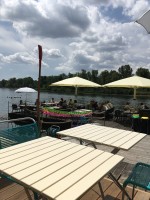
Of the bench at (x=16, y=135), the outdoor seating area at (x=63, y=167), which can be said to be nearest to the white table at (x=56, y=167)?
the outdoor seating area at (x=63, y=167)

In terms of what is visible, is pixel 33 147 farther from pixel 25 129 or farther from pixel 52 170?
pixel 25 129

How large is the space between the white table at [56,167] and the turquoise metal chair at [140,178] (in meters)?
0.50

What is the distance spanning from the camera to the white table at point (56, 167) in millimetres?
1956

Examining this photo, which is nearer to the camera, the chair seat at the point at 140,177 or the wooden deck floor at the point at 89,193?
the chair seat at the point at 140,177

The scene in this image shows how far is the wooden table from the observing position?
3508mm

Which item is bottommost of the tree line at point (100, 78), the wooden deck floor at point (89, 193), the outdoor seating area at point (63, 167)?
the wooden deck floor at point (89, 193)

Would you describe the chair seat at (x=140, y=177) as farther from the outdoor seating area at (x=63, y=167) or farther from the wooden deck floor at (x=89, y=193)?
the wooden deck floor at (x=89, y=193)

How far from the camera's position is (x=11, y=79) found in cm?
12275

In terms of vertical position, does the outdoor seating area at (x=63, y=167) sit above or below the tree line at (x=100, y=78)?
below

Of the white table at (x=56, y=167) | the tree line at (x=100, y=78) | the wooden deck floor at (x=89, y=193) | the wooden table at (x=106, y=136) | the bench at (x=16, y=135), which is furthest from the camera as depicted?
the tree line at (x=100, y=78)

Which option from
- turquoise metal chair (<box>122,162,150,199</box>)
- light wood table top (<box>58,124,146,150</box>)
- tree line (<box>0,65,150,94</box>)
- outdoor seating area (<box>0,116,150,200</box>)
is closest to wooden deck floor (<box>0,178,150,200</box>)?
outdoor seating area (<box>0,116,150,200</box>)

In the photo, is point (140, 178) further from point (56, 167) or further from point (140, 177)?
point (56, 167)

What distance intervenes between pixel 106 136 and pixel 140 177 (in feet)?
3.28

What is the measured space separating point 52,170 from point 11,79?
12526 cm
